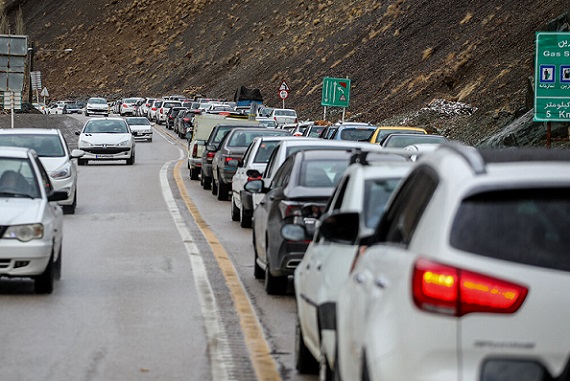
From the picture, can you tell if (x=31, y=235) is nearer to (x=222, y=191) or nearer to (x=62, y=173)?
(x=62, y=173)

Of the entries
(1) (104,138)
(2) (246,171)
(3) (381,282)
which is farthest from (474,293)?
(1) (104,138)

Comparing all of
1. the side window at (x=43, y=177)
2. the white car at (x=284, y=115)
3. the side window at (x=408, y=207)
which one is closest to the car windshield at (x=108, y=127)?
the white car at (x=284, y=115)

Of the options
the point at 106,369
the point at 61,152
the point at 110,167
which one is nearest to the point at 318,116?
the point at 110,167

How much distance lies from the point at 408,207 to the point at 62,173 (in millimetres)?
19498

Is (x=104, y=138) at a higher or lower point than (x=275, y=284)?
higher

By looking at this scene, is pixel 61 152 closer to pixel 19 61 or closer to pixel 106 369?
pixel 106 369

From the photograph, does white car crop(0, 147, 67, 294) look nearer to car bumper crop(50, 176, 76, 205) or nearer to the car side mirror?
the car side mirror

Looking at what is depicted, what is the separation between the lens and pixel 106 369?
9148mm

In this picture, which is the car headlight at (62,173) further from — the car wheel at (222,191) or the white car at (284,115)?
the white car at (284,115)

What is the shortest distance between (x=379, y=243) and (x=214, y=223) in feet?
54.2

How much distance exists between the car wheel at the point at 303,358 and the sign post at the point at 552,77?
18835 millimetres

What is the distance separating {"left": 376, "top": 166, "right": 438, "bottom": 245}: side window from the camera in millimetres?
5230

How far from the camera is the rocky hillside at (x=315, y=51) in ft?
182

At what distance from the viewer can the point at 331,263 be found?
7.71 metres
